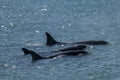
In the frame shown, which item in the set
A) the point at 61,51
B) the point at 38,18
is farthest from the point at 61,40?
the point at 38,18

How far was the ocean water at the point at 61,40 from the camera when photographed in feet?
171

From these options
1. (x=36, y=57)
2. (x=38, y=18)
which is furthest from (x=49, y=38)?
(x=38, y=18)

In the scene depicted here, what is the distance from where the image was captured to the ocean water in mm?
52159

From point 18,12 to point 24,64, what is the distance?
222ft

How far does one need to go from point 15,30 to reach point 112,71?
37141 millimetres

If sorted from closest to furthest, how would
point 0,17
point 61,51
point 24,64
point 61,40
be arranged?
point 24,64 < point 61,51 < point 61,40 < point 0,17

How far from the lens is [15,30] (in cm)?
8756

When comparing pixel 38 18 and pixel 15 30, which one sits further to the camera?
pixel 38 18

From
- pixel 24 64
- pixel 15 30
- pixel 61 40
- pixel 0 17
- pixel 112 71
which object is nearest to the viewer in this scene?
pixel 112 71

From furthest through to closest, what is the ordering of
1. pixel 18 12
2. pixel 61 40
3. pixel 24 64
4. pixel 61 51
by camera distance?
pixel 18 12 < pixel 61 40 < pixel 61 51 < pixel 24 64

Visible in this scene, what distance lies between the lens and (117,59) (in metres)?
57.5

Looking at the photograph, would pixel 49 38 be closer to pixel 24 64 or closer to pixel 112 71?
pixel 24 64

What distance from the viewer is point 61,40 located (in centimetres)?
7550

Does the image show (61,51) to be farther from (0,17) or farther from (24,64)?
(0,17)
